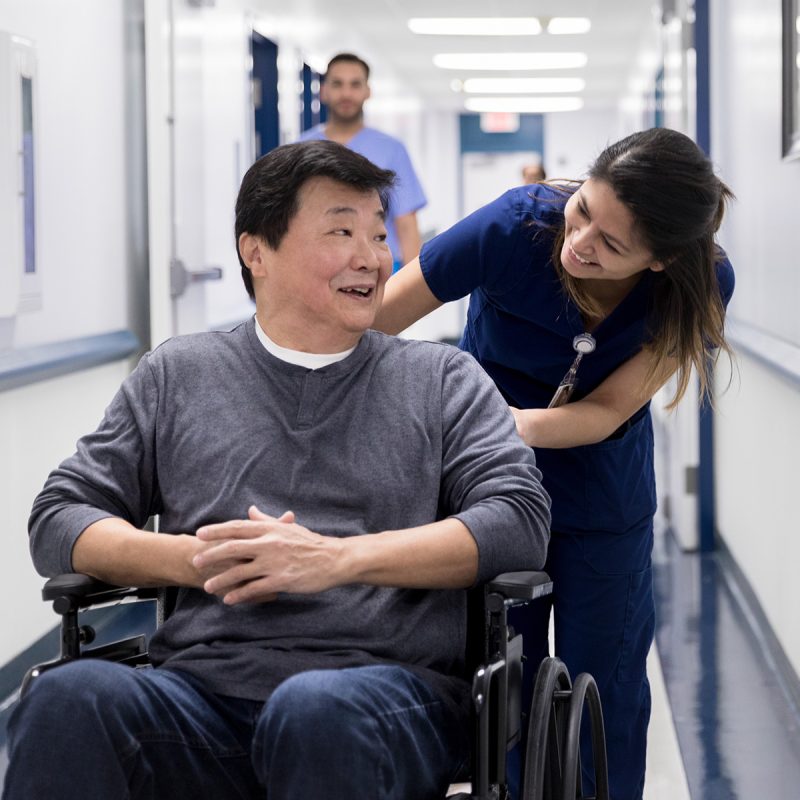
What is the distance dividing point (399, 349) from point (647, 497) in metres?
0.64

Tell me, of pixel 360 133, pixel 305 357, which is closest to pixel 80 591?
pixel 305 357

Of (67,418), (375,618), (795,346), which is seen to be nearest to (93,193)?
(67,418)

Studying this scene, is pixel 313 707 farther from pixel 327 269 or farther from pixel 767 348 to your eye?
pixel 767 348

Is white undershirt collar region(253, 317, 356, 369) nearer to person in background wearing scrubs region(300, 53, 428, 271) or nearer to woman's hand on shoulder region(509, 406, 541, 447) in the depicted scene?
woman's hand on shoulder region(509, 406, 541, 447)

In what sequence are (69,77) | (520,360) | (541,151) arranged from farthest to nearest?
1. (541,151)
2. (69,77)
3. (520,360)

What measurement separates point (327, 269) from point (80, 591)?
1.77ft

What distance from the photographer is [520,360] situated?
7.04ft

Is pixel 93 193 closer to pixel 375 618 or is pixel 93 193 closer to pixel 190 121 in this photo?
pixel 190 121

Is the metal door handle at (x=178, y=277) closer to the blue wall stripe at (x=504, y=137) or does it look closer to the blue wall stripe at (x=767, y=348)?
the blue wall stripe at (x=767, y=348)

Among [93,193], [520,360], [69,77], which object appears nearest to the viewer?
[520,360]

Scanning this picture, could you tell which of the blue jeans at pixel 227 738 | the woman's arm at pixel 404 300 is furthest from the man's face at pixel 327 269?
the blue jeans at pixel 227 738

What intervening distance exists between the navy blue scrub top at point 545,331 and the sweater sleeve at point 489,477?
0.30m

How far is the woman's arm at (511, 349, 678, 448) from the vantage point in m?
1.99

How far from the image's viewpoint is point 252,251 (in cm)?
183
